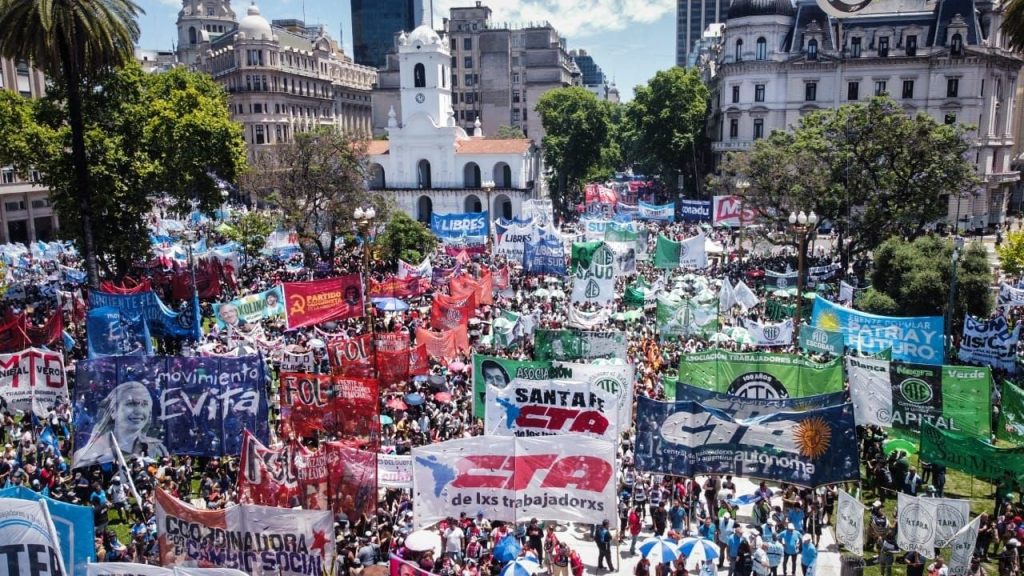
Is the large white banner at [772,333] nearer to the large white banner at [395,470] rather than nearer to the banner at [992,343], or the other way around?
the banner at [992,343]

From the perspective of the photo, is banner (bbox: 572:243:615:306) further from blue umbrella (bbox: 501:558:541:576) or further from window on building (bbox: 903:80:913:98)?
window on building (bbox: 903:80:913:98)

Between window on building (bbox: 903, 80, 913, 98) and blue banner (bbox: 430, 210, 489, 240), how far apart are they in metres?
33.8

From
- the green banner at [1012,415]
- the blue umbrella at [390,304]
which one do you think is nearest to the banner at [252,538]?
the green banner at [1012,415]

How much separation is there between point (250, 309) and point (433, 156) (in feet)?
133

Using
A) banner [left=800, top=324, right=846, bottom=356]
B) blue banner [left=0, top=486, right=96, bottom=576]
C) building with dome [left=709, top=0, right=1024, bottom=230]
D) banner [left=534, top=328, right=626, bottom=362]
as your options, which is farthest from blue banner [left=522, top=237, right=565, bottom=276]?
building with dome [left=709, top=0, right=1024, bottom=230]

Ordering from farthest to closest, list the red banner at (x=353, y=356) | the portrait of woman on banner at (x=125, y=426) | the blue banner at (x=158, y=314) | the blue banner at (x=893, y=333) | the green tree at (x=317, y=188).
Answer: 1. the green tree at (x=317, y=188)
2. the blue banner at (x=158, y=314)
3. the red banner at (x=353, y=356)
4. the blue banner at (x=893, y=333)
5. the portrait of woman on banner at (x=125, y=426)

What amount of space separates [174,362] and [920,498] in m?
13.7

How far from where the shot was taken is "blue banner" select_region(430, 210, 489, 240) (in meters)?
45.0

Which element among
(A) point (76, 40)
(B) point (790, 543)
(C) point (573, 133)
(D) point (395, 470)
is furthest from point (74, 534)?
(C) point (573, 133)

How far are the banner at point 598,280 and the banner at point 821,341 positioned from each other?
6.81m

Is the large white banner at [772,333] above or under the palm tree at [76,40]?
under

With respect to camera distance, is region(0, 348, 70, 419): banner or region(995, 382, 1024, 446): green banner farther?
region(0, 348, 70, 419): banner

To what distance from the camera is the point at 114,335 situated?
2109 centimetres

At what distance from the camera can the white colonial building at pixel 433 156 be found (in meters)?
63.2
